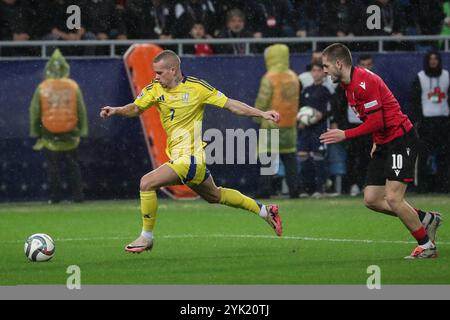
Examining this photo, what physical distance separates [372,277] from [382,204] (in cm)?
184

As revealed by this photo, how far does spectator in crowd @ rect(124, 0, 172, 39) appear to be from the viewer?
21500 millimetres

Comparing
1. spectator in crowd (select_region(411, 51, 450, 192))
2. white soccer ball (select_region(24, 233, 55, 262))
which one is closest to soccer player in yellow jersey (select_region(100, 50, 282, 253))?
white soccer ball (select_region(24, 233, 55, 262))

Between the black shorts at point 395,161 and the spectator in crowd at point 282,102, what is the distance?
744cm

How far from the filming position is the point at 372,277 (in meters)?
11.2

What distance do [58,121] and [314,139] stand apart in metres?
4.12

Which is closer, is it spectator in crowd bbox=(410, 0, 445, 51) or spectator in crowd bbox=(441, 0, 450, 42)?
spectator in crowd bbox=(441, 0, 450, 42)

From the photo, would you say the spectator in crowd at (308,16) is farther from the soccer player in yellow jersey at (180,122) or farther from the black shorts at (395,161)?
the black shorts at (395,161)

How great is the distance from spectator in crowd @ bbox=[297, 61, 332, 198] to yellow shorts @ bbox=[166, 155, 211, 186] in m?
7.01

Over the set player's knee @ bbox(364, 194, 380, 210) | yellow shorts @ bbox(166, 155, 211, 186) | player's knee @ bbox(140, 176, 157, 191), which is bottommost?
player's knee @ bbox(364, 194, 380, 210)

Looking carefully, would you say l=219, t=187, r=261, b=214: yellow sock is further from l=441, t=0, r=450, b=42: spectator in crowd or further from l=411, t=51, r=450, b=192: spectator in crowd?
l=441, t=0, r=450, b=42: spectator in crowd

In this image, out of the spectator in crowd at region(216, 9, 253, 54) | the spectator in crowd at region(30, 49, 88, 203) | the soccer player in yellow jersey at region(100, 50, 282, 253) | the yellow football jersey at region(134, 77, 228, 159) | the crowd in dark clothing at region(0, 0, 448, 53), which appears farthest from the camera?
the crowd in dark clothing at region(0, 0, 448, 53)

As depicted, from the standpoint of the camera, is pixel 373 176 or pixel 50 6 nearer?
pixel 373 176
